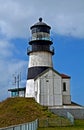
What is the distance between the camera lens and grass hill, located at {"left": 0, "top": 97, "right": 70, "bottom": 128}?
3847cm

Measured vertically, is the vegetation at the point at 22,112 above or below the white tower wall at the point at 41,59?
below

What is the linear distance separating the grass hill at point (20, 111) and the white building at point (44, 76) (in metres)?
4.16

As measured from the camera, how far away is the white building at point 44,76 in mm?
52156

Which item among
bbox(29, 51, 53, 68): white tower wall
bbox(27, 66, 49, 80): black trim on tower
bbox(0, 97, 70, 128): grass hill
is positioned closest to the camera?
bbox(0, 97, 70, 128): grass hill

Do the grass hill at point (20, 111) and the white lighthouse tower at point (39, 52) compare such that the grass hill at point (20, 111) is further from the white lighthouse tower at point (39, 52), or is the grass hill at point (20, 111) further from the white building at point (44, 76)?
the white lighthouse tower at point (39, 52)

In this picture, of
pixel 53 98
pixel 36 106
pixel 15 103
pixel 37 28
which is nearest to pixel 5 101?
pixel 15 103

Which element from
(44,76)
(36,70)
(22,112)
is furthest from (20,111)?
(36,70)

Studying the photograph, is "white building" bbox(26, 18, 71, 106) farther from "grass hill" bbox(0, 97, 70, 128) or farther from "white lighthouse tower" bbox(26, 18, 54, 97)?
"grass hill" bbox(0, 97, 70, 128)

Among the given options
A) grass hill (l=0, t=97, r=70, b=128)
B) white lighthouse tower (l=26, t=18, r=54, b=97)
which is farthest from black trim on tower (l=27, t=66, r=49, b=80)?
grass hill (l=0, t=97, r=70, b=128)

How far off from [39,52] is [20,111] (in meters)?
14.3

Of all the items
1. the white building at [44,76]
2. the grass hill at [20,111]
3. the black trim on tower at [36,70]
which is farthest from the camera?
the black trim on tower at [36,70]

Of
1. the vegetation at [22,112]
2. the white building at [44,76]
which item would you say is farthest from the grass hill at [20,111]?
the white building at [44,76]

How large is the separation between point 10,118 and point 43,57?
17.4m

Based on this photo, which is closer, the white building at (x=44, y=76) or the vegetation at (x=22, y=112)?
the vegetation at (x=22, y=112)
